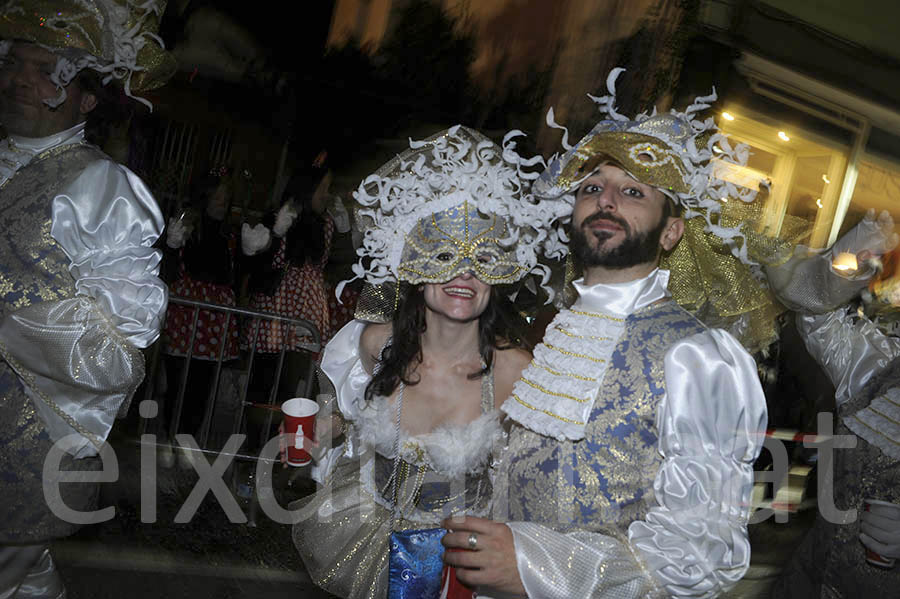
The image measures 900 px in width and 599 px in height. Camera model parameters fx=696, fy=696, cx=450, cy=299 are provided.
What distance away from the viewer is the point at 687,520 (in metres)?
1.70

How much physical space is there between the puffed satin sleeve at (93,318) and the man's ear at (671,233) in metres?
1.75

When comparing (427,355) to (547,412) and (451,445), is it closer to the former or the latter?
(451,445)

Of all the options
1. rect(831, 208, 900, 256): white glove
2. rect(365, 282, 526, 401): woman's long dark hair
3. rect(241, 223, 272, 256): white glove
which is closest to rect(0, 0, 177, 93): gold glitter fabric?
rect(365, 282, 526, 401): woman's long dark hair

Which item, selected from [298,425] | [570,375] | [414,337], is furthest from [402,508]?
[570,375]

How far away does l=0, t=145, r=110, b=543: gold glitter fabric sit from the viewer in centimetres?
245

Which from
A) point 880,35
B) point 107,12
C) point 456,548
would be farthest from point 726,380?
point 880,35

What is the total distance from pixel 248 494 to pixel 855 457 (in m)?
3.58

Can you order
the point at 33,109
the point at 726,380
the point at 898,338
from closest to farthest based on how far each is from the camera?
the point at 726,380 < the point at 33,109 < the point at 898,338

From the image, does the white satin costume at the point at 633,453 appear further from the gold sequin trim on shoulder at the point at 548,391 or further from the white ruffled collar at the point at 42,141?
the white ruffled collar at the point at 42,141

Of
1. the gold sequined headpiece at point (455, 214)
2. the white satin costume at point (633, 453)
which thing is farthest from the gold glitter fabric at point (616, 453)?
the gold sequined headpiece at point (455, 214)

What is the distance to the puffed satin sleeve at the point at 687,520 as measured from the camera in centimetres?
169

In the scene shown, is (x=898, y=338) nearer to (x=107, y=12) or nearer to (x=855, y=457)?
(x=855, y=457)

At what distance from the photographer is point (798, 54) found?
549cm

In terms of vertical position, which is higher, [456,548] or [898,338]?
[898,338]
